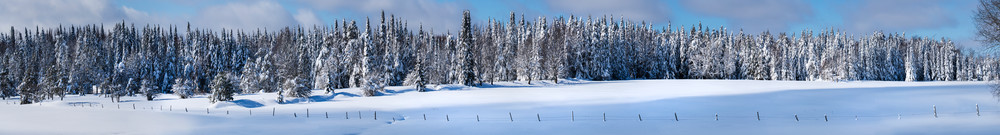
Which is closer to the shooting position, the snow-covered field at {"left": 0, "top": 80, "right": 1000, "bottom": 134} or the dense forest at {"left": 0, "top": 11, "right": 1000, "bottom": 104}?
the snow-covered field at {"left": 0, "top": 80, "right": 1000, "bottom": 134}

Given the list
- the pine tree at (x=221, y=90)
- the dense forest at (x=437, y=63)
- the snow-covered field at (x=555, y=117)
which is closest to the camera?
the snow-covered field at (x=555, y=117)

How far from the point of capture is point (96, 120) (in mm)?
31578

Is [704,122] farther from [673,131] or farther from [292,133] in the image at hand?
[292,133]

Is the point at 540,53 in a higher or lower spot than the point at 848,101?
higher

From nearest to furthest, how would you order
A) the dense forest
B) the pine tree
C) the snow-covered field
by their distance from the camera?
the snow-covered field
the pine tree
the dense forest

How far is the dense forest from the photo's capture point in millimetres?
63469

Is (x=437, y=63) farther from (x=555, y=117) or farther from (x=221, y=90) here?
(x=555, y=117)

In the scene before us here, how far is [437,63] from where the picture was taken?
9056 cm

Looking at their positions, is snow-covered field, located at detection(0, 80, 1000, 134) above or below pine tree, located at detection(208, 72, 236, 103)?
below

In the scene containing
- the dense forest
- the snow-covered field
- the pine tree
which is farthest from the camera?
the dense forest

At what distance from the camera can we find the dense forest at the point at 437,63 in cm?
6347

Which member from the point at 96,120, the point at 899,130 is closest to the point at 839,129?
the point at 899,130

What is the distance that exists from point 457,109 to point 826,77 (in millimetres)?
74933

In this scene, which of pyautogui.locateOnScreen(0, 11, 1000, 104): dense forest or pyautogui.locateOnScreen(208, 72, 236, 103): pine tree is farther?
pyautogui.locateOnScreen(0, 11, 1000, 104): dense forest
